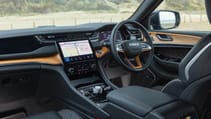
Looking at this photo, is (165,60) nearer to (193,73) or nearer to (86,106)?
(86,106)

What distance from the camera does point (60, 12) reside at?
3.07 m

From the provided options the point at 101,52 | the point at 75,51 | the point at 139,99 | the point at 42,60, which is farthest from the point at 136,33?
the point at 139,99

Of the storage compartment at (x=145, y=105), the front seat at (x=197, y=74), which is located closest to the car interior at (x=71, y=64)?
the storage compartment at (x=145, y=105)

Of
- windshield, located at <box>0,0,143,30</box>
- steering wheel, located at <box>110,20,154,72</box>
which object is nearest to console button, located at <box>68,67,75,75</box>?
steering wheel, located at <box>110,20,154,72</box>

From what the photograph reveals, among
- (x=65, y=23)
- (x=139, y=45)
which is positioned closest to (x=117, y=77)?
(x=139, y=45)

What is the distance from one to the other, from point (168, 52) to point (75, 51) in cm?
120

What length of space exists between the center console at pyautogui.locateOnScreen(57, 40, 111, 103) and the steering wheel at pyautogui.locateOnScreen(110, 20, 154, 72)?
26 cm

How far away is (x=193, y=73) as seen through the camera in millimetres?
1758

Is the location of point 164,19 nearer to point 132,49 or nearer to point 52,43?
point 132,49

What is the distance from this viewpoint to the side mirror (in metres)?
3.47

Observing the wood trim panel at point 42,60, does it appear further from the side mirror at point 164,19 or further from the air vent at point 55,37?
the side mirror at point 164,19

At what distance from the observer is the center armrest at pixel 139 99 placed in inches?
69.8

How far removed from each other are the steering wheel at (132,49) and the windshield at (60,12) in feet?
1.04

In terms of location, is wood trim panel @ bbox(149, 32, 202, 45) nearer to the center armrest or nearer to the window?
the window
